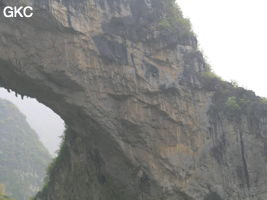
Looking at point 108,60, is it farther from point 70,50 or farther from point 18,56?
point 18,56

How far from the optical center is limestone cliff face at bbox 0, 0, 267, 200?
13.4 metres

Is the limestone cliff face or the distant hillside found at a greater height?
the limestone cliff face

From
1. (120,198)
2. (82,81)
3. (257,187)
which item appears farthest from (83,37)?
(257,187)

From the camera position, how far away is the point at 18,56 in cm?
1314

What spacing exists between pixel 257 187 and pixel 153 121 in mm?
4626

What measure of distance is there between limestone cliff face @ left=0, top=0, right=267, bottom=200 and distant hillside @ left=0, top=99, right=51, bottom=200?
28549 millimetres

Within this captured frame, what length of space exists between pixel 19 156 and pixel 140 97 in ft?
128

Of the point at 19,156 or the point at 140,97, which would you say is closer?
the point at 140,97

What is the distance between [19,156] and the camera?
164 ft

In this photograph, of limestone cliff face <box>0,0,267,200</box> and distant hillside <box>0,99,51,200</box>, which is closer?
limestone cliff face <box>0,0,267,200</box>

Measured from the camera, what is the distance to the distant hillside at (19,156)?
1702 inches

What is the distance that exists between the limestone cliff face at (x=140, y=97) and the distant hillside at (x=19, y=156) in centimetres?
2855

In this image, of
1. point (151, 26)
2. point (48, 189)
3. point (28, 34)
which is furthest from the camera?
point (48, 189)

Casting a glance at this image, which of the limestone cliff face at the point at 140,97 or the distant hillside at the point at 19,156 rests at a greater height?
the limestone cliff face at the point at 140,97
